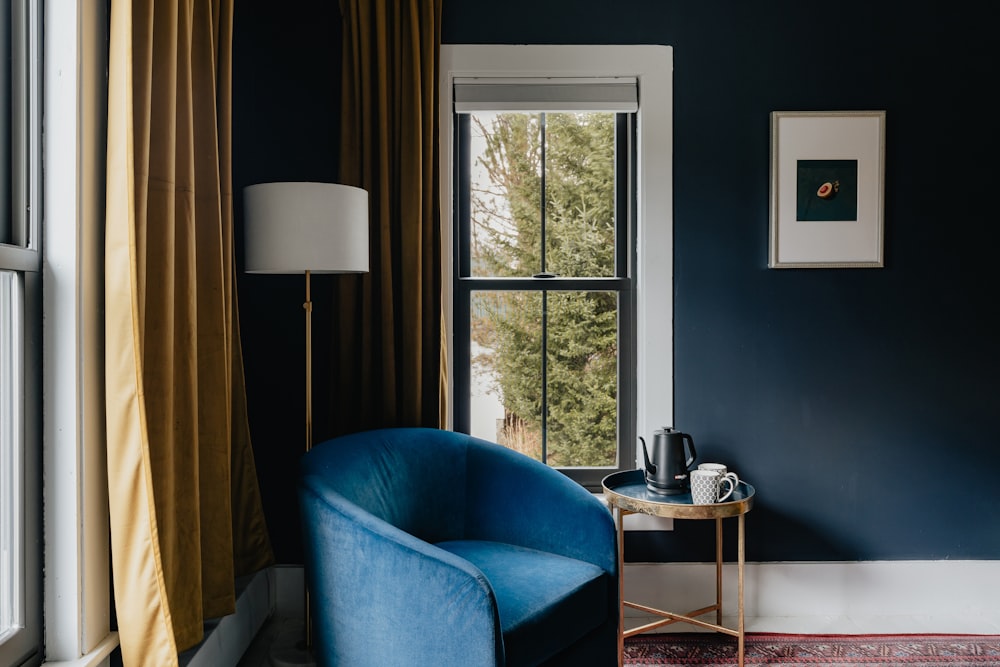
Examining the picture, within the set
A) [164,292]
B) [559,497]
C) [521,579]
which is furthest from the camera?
[559,497]

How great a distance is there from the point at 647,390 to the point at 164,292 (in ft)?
5.53

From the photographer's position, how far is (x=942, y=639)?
2355 millimetres

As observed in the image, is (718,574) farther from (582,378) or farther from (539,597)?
(539,597)

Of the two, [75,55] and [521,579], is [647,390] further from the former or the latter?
[75,55]

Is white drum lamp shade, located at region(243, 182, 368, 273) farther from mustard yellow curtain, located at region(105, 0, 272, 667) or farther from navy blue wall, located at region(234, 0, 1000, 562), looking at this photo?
navy blue wall, located at region(234, 0, 1000, 562)

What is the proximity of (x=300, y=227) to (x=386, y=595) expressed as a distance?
1.04m

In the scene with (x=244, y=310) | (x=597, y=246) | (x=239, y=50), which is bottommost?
(x=244, y=310)

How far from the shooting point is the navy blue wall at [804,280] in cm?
251

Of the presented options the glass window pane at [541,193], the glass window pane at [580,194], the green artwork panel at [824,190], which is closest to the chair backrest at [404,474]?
the glass window pane at [541,193]

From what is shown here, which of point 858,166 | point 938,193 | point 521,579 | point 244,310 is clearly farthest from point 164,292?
point 938,193

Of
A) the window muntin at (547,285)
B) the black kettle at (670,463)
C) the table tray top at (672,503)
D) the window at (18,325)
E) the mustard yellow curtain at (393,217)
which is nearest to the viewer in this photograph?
the window at (18,325)

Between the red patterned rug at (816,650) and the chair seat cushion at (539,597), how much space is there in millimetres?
598

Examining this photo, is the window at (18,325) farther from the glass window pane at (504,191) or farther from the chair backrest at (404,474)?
the glass window pane at (504,191)

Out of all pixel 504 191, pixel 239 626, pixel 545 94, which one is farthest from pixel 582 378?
pixel 239 626
